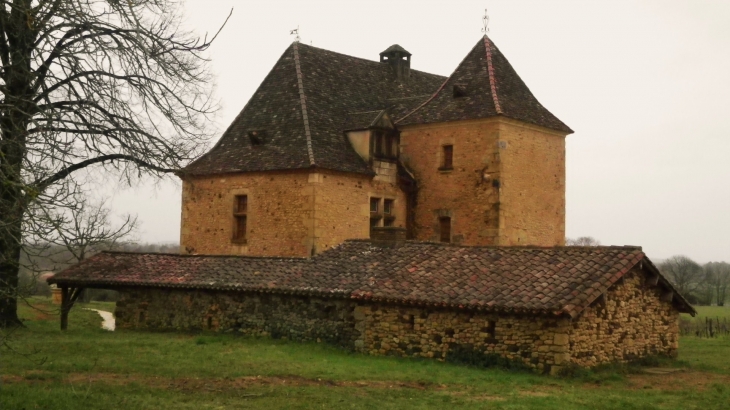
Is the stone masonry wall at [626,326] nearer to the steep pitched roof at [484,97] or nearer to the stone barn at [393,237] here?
the stone barn at [393,237]

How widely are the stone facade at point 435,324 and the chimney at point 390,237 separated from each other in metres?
2.64

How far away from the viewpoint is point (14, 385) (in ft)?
36.7

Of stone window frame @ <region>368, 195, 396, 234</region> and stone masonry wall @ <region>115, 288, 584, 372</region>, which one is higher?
stone window frame @ <region>368, 195, 396, 234</region>

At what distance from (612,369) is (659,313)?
2.91m

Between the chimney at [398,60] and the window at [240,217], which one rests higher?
the chimney at [398,60]

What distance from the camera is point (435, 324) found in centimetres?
1575

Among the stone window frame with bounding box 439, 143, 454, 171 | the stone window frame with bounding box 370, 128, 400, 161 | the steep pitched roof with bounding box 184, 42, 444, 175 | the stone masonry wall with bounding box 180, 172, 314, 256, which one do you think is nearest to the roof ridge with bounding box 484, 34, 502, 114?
the stone window frame with bounding box 439, 143, 454, 171

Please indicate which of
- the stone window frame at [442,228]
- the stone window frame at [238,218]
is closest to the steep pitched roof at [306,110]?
the stone window frame at [238,218]

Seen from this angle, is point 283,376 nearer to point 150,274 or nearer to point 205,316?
point 205,316

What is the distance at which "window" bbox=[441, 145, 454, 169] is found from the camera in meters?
25.6

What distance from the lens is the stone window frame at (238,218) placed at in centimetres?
2494

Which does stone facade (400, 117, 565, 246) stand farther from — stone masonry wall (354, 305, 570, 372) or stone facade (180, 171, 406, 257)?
stone masonry wall (354, 305, 570, 372)

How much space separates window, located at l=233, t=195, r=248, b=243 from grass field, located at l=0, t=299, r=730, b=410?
8.33 metres

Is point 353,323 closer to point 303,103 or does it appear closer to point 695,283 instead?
point 303,103
